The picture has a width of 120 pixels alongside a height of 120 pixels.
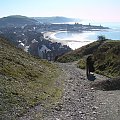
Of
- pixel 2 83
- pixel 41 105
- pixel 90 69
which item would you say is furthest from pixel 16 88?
pixel 90 69

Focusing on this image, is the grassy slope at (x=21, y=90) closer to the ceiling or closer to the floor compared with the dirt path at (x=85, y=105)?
closer to the ceiling

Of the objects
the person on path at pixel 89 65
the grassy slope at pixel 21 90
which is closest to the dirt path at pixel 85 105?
the grassy slope at pixel 21 90

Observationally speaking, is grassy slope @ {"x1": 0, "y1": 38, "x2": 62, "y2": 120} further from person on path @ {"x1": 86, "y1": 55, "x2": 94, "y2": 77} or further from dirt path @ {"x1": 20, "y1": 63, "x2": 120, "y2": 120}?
person on path @ {"x1": 86, "y1": 55, "x2": 94, "y2": 77}

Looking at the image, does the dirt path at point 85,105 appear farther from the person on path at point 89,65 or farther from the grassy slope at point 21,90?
the person on path at point 89,65

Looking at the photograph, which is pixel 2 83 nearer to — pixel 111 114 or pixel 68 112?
pixel 68 112

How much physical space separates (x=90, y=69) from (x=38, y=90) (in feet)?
54.6

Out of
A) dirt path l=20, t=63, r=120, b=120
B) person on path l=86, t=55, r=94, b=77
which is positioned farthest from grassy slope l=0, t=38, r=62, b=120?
person on path l=86, t=55, r=94, b=77

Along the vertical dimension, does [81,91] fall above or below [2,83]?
below

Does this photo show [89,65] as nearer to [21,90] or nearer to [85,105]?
[85,105]

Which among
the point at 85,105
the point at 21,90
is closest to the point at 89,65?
the point at 85,105

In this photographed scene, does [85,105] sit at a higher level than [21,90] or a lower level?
lower

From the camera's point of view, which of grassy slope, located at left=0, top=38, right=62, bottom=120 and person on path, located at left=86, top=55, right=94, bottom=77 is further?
person on path, located at left=86, top=55, right=94, bottom=77

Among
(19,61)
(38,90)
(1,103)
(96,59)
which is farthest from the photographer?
(96,59)

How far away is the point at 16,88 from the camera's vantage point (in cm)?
2372
